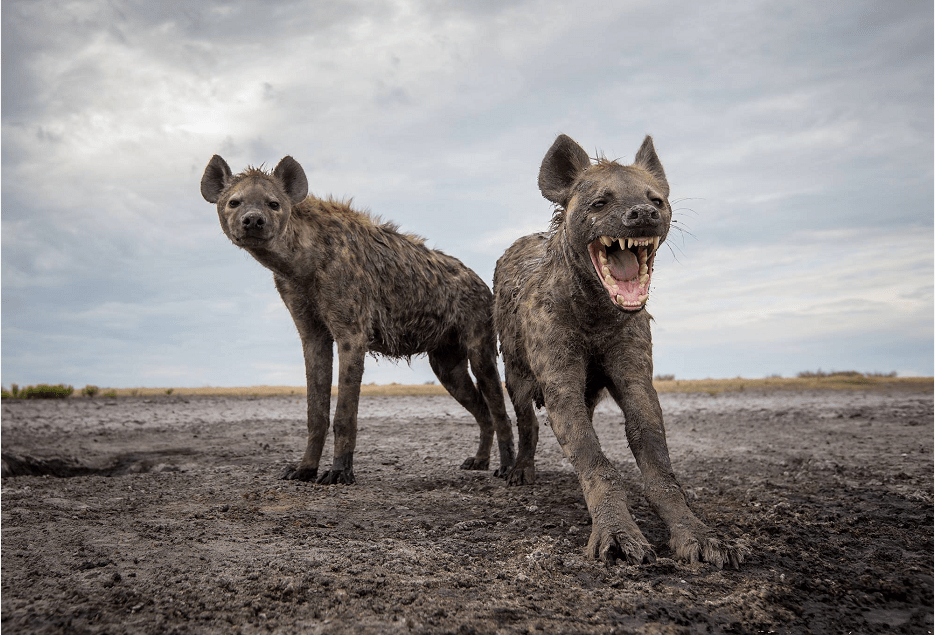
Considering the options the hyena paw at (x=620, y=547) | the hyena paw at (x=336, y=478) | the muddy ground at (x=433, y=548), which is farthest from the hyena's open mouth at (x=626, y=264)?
the hyena paw at (x=336, y=478)

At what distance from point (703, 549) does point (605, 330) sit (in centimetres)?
163

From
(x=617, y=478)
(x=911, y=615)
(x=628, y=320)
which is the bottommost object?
(x=911, y=615)

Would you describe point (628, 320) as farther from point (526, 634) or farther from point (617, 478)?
point (526, 634)

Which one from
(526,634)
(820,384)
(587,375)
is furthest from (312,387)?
(820,384)

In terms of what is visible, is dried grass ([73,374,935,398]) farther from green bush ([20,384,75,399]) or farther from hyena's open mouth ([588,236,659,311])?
hyena's open mouth ([588,236,659,311])

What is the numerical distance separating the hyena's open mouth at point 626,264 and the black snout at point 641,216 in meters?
0.13

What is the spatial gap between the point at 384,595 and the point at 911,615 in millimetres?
2663

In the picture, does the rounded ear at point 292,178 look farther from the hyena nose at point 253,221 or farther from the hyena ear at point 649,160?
the hyena ear at point 649,160

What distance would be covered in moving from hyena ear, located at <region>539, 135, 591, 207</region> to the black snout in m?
1.01

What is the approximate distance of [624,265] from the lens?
14.9ft

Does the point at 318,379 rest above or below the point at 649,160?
below

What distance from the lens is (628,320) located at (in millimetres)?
4996

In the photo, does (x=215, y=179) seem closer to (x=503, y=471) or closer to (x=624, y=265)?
(x=503, y=471)

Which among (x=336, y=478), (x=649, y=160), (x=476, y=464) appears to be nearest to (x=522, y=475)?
(x=476, y=464)
